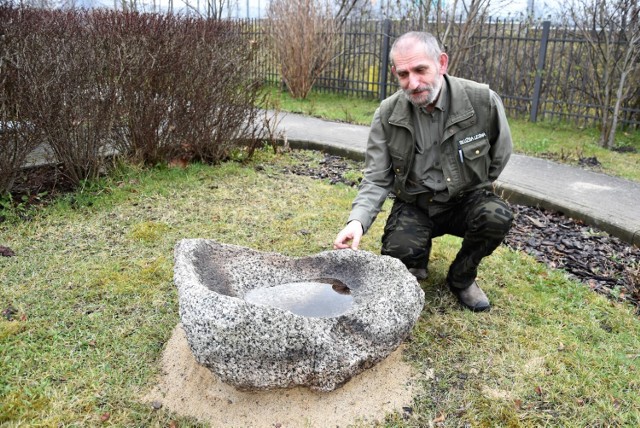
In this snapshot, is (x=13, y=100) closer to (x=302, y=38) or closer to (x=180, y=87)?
(x=180, y=87)

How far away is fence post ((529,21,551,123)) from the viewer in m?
9.18

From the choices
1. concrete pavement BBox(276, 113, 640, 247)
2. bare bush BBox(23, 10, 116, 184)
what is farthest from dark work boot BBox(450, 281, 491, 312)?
bare bush BBox(23, 10, 116, 184)

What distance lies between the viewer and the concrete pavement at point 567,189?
180 inches

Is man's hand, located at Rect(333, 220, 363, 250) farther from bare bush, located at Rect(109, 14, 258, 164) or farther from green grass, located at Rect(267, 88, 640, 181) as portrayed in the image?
green grass, located at Rect(267, 88, 640, 181)

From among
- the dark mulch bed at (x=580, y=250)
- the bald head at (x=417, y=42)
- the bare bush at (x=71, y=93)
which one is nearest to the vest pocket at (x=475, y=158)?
the bald head at (x=417, y=42)

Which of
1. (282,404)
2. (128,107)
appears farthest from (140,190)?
(282,404)

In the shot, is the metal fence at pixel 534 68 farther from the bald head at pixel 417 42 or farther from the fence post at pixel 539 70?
the bald head at pixel 417 42

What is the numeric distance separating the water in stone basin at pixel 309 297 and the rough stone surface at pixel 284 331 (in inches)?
2.3

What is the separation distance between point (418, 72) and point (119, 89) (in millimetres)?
3173

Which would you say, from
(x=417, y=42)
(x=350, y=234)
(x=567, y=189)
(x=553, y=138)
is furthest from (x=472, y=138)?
(x=553, y=138)

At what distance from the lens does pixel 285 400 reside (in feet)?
7.79

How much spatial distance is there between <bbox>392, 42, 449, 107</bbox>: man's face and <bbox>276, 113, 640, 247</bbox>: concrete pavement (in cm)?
250

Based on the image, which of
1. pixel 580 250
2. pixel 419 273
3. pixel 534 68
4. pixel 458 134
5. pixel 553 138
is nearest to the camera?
pixel 458 134

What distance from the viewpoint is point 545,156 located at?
6973mm
